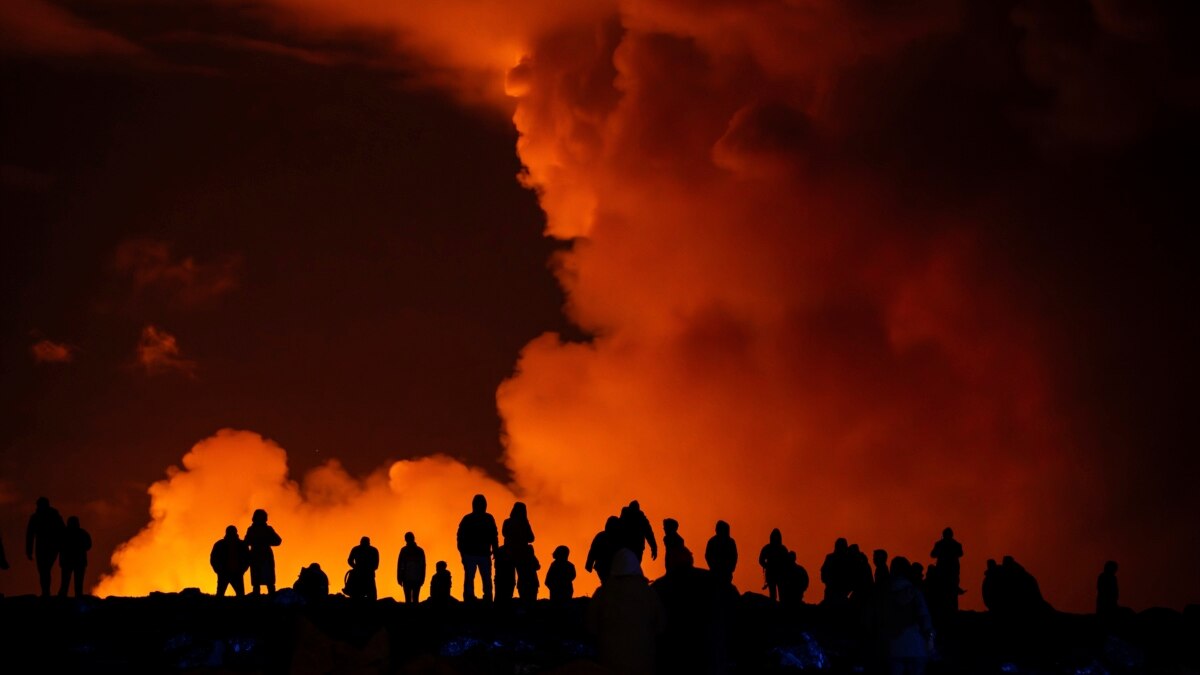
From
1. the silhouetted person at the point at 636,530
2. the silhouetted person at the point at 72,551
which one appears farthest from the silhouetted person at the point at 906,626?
the silhouetted person at the point at 72,551

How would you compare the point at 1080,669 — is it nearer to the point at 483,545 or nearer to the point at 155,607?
the point at 483,545

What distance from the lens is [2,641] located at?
108 ft

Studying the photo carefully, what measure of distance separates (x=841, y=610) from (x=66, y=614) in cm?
1501

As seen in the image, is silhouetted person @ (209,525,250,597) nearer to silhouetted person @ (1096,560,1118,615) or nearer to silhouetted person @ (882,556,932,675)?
silhouetted person @ (882,556,932,675)

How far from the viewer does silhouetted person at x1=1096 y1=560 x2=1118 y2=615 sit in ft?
135

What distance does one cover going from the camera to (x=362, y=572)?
1519 inches

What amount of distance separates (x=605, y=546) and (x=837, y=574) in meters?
6.32

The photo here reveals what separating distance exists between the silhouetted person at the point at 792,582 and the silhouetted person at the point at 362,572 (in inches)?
334

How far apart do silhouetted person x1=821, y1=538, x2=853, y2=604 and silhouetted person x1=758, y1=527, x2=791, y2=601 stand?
1.07 meters

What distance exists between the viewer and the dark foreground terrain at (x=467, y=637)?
32.8 meters

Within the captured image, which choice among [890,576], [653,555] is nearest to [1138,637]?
[653,555]

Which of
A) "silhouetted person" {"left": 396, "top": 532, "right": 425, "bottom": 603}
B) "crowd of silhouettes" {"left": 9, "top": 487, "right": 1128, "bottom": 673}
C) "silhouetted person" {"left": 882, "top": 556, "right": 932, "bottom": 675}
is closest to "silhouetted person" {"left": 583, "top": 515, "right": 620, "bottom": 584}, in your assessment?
"crowd of silhouettes" {"left": 9, "top": 487, "right": 1128, "bottom": 673}

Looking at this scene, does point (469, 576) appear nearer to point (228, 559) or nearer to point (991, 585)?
point (228, 559)

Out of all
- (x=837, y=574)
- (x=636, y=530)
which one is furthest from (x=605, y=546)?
(x=837, y=574)
